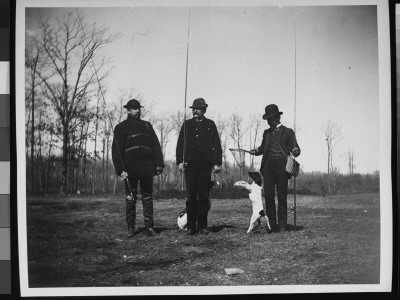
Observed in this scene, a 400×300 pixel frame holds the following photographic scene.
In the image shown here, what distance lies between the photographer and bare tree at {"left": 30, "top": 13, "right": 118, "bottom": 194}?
278cm

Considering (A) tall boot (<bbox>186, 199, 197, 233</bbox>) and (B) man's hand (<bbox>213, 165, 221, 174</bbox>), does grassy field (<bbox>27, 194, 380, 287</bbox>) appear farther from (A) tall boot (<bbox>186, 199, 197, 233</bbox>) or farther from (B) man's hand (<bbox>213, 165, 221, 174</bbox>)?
(B) man's hand (<bbox>213, 165, 221, 174</bbox>)

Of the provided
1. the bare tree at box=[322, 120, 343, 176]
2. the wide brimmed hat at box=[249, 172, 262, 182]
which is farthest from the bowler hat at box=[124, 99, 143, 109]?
the bare tree at box=[322, 120, 343, 176]

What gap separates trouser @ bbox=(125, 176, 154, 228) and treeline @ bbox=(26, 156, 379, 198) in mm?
39

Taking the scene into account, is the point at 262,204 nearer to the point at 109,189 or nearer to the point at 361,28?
the point at 109,189

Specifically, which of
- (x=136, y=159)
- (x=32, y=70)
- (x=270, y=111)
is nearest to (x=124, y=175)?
(x=136, y=159)

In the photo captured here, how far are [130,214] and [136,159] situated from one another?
1.00 ft

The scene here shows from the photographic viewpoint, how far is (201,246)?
110 inches

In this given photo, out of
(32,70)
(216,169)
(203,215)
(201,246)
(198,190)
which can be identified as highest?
(32,70)

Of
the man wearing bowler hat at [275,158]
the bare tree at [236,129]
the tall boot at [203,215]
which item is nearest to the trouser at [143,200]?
A: the tall boot at [203,215]

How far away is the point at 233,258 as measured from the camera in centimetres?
278

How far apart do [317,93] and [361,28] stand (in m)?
0.42

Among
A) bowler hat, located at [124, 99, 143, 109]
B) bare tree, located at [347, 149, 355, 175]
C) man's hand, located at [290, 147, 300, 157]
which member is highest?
bowler hat, located at [124, 99, 143, 109]

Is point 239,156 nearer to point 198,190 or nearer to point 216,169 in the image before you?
point 216,169

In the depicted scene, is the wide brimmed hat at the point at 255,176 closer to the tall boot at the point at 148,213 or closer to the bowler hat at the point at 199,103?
the bowler hat at the point at 199,103
